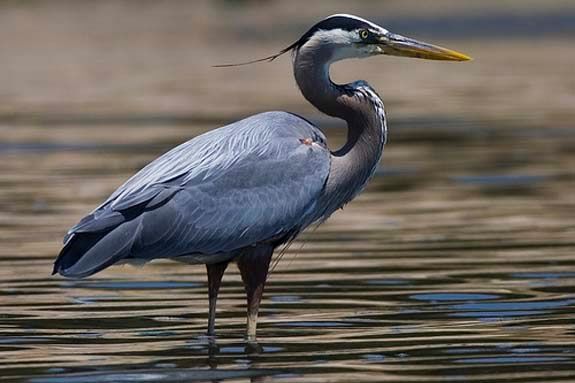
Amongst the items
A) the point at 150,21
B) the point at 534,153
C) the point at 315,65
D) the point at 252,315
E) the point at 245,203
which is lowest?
the point at 150,21

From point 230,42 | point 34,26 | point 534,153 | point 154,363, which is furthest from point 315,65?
point 34,26

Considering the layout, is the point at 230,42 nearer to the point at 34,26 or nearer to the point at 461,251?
the point at 34,26

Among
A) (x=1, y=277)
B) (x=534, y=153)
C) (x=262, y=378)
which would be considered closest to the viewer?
(x=262, y=378)

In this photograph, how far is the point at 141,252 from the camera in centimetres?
837

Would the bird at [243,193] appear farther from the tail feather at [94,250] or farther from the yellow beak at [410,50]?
the yellow beak at [410,50]

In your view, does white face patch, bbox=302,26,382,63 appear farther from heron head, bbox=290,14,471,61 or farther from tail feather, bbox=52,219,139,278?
tail feather, bbox=52,219,139,278

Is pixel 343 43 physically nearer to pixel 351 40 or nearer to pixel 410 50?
pixel 351 40

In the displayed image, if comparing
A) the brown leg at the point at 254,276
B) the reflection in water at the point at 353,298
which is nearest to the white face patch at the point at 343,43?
the brown leg at the point at 254,276

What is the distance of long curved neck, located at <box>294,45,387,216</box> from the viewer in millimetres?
8883

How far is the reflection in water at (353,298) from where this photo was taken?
25.0ft

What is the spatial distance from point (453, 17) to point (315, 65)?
34593mm

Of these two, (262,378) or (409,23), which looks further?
(409,23)

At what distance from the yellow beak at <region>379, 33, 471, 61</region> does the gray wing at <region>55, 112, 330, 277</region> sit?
853 mm

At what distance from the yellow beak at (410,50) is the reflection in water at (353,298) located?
53.0 inches
